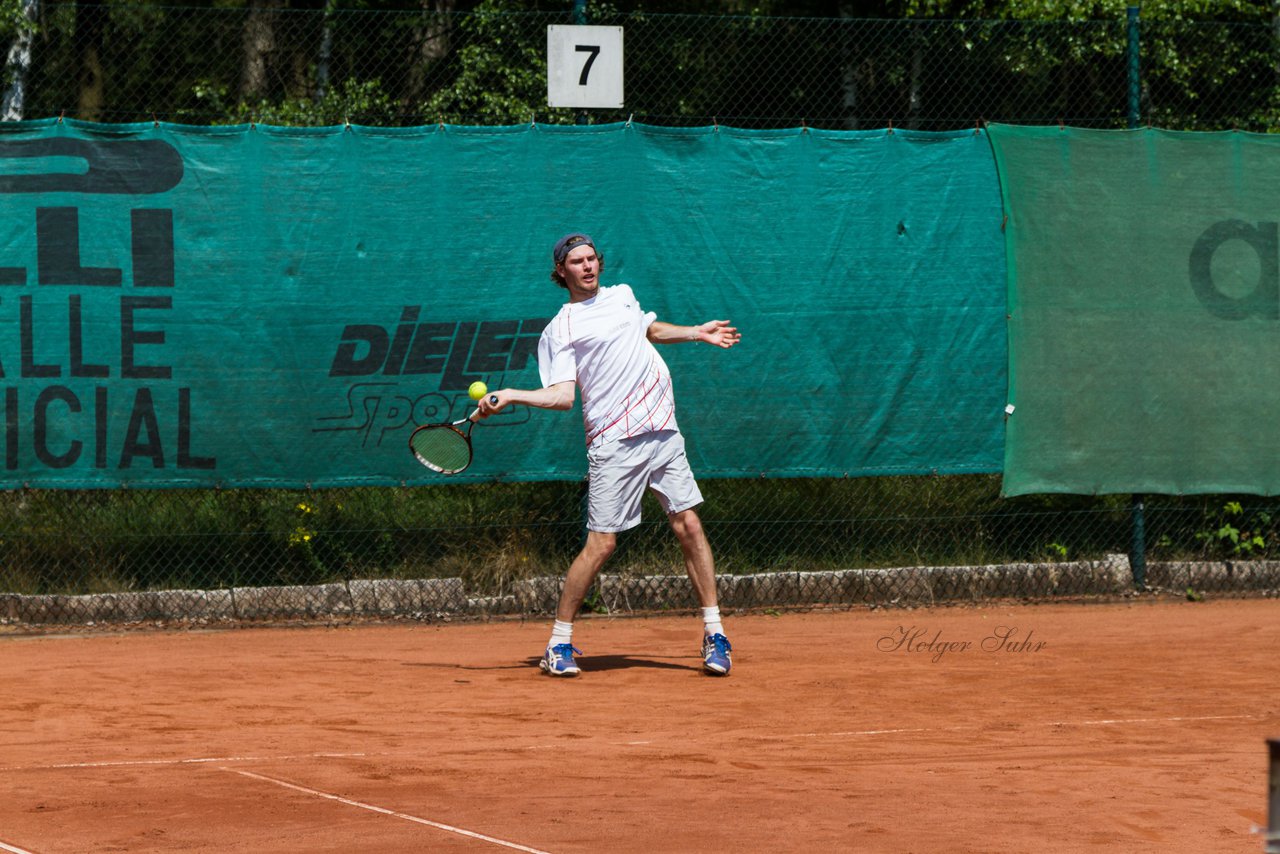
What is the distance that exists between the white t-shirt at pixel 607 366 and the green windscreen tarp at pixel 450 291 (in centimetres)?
135

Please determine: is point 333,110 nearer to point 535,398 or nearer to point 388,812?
point 535,398

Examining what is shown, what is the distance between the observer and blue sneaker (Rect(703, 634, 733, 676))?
7.00 m

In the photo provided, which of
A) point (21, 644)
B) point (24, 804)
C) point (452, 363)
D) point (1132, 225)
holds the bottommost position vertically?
point (21, 644)

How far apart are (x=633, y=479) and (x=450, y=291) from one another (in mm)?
1791

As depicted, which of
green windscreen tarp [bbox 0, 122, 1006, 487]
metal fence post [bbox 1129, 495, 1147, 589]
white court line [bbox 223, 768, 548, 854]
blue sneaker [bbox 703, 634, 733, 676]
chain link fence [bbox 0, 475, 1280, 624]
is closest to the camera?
white court line [bbox 223, 768, 548, 854]

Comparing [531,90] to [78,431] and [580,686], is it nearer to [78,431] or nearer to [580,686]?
[78,431]

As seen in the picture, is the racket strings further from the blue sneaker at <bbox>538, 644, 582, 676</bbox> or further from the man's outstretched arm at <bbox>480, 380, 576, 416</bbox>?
the blue sneaker at <bbox>538, 644, 582, 676</bbox>

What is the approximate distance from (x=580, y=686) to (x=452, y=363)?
2.17 m

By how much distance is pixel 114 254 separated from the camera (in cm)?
809

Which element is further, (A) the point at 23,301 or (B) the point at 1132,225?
(B) the point at 1132,225

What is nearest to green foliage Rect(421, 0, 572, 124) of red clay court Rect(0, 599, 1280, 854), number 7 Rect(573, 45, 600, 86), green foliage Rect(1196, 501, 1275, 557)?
number 7 Rect(573, 45, 600, 86)

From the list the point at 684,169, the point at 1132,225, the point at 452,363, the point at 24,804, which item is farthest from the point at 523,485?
the point at 24,804

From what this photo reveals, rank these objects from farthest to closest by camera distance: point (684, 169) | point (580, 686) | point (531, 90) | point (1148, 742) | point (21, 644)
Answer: point (531, 90) → point (684, 169) → point (21, 644) → point (580, 686) → point (1148, 742)

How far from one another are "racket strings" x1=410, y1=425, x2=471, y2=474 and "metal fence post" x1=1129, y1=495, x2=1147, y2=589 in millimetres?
4056
